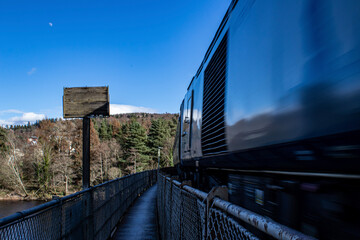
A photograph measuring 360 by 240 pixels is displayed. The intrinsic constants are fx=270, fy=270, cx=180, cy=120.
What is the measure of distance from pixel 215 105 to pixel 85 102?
4.04m

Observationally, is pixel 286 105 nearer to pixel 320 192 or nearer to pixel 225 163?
pixel 320 192

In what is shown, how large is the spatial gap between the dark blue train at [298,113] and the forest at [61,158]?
35879 millimetres

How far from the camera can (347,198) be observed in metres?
1.35

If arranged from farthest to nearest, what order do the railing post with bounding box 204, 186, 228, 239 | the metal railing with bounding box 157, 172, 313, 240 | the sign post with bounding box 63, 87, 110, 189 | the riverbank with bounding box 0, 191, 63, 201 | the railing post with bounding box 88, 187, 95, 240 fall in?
the riverbank with bounding box 0, 191, 63, 201 → the sign post with bounding box 63, 87, 110, 189 → the railing post with bounding box 88, 187, 95, 240 → the railing post with bounding box 204, 186, 228, 239 → the metal railing with bounding box 157, 172, 313, 240

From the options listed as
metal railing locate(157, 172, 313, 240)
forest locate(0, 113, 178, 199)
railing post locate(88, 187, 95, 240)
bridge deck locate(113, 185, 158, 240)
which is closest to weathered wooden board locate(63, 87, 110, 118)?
railing post locate(88, 187, 95, 240)

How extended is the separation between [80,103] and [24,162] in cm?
4330

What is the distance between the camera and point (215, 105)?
4027 mm

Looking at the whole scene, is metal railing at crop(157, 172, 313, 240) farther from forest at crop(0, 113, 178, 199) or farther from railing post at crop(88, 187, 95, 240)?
forest at crop(0, 113, 178, 199)

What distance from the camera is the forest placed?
41938 mm

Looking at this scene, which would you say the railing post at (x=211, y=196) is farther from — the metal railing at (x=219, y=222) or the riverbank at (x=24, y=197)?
the riverbank at (x=24, y=197)

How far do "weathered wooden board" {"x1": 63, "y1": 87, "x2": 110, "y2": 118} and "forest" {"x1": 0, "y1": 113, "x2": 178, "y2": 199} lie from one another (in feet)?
102

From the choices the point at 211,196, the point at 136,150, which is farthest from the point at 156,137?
the point at 211,196

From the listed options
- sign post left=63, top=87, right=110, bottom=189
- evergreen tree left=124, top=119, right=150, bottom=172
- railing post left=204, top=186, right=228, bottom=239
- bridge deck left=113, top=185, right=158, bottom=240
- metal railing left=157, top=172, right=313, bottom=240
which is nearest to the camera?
metal railing left=157, top=172, right=313, bottom=240

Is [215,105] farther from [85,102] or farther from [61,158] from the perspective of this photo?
[61,158]
